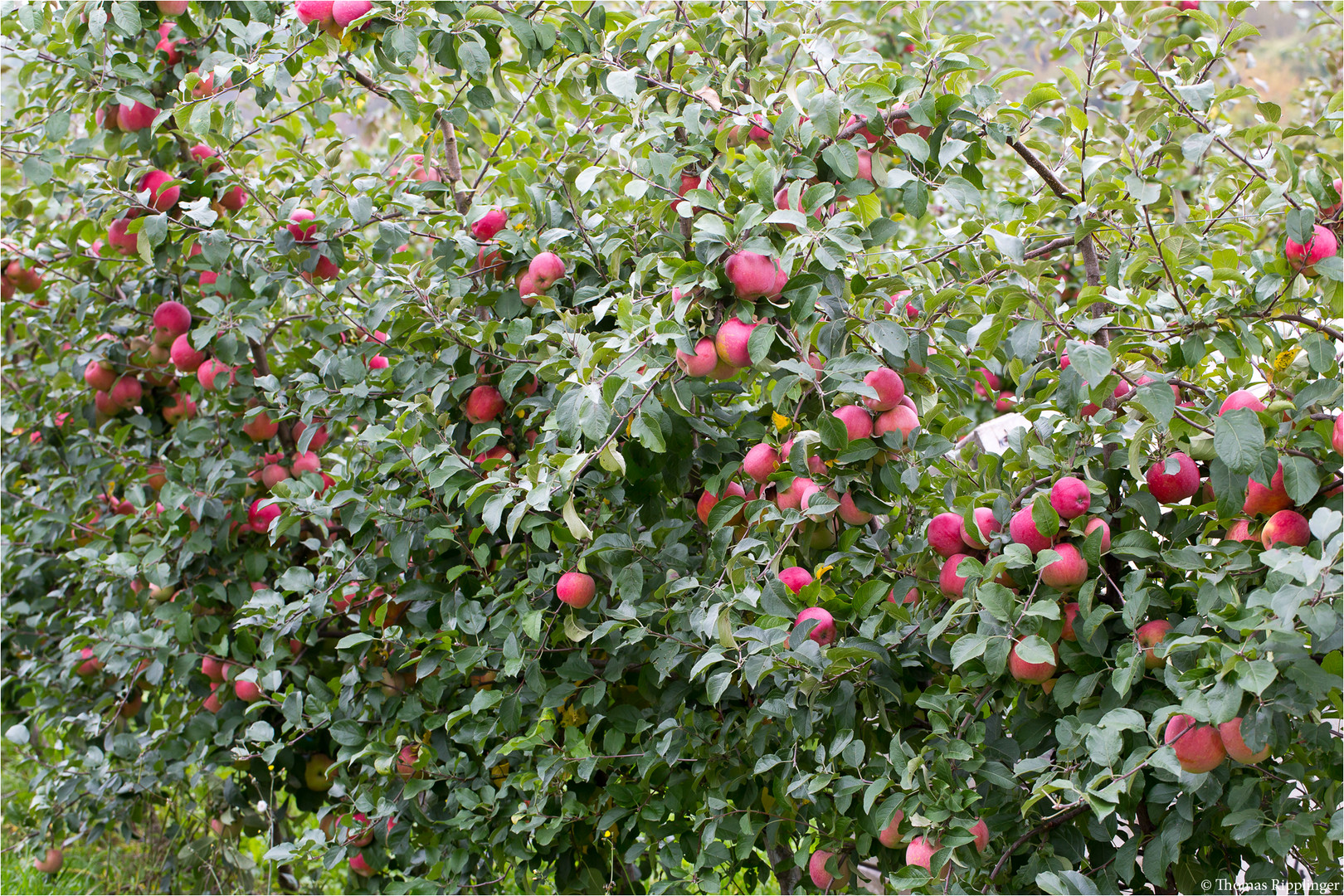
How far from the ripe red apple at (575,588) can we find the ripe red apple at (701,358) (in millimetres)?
417

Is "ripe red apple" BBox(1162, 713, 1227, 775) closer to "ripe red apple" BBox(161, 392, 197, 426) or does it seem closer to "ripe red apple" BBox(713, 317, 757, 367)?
"ripe red apple" BBox(713, 317, 757, 367)

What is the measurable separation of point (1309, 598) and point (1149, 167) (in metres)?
0.78

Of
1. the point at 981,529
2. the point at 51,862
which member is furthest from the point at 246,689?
the point at 981,529

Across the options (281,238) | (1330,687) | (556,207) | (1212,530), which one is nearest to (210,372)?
(281,238)

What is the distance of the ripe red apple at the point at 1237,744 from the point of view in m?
1.07

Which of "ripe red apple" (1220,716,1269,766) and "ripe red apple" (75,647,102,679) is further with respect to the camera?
"ripe red apple" (75,647,102,679)

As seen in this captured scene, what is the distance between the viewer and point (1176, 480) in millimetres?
1276

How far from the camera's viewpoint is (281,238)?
6.83 feet

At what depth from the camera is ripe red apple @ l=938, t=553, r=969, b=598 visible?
134 cm

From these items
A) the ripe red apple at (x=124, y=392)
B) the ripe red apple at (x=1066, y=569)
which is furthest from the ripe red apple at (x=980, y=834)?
the ripe red apple at (x=124, y=392)

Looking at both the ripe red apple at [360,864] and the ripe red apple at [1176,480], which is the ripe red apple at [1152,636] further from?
the ripe red apple at [360,864]

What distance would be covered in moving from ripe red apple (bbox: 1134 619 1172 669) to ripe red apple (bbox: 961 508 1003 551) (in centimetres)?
21

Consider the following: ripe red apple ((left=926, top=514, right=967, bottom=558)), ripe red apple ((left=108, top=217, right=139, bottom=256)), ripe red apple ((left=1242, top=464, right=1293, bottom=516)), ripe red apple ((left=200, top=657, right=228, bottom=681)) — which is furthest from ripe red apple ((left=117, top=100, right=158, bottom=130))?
ripe red apple ((left=1242, top=464, right=1293, bottom=516))

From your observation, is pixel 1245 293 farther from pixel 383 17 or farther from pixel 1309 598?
pixel 383 17
